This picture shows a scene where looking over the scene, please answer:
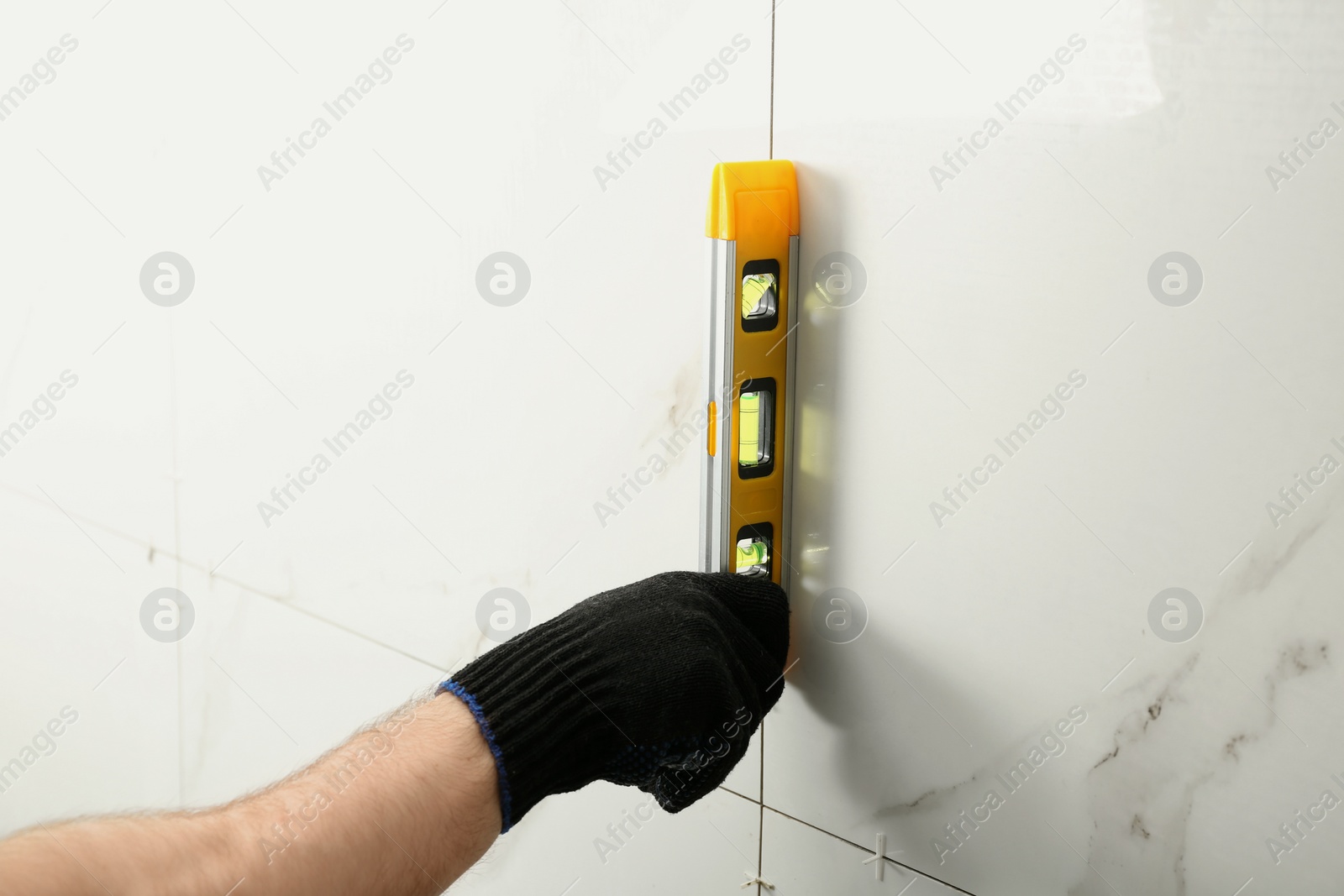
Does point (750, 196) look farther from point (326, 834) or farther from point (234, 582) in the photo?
point (234, 582)

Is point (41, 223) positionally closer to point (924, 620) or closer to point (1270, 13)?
point (924, 620)

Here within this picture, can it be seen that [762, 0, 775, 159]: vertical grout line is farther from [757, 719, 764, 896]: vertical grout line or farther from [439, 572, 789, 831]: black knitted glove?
[757, 719, 764, 896]: vertical grout line

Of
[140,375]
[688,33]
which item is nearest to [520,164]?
[688,33]

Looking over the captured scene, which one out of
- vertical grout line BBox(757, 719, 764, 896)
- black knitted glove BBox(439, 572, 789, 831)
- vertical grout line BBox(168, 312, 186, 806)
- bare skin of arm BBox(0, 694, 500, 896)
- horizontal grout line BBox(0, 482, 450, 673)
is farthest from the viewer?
vertical grout line BBox(168, 312, 186, 806)

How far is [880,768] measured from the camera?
0.66m

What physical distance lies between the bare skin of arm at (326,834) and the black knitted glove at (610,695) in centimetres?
2

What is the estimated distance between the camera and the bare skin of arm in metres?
0.45

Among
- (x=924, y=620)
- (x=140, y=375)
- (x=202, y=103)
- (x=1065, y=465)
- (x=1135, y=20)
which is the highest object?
(x=1135, y=20)

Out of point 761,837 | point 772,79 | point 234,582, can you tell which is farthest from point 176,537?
point 772,79

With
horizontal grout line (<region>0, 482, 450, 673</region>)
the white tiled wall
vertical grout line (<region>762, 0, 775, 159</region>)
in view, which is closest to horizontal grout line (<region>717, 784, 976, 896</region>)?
the white tiled wall

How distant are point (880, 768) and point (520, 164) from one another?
0.48 metres

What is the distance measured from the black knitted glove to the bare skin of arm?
0.02 meters

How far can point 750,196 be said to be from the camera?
23.9 inches

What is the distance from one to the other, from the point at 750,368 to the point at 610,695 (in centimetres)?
21
